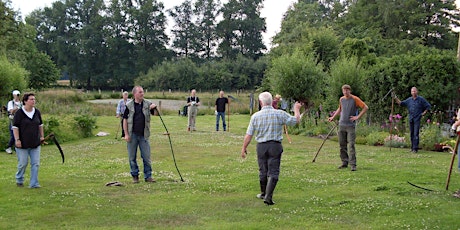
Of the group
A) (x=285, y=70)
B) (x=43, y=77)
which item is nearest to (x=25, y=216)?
(x=285, y=70)

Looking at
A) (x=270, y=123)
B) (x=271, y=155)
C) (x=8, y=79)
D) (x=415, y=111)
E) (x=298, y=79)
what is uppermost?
(x=298, y=79)

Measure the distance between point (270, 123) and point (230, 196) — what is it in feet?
5.42

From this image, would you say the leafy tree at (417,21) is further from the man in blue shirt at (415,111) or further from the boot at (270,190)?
the boot at (270,190)

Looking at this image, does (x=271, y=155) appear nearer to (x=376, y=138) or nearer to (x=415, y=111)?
(x=415, y=111)

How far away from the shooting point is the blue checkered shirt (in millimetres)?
7566

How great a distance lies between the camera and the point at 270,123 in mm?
7574

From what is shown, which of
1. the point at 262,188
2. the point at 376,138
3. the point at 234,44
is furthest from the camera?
the point at 234,44

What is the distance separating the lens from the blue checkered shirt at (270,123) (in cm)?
757

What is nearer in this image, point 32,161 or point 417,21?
point 32,161

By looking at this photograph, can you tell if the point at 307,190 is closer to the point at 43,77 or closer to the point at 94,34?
the point at 43,77

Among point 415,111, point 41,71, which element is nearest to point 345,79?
point 415,111

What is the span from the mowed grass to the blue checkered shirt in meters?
1.13

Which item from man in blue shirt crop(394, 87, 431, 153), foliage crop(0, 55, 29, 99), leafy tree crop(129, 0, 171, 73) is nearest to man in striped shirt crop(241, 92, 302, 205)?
man in blue shirt crop(394, 87, 431, 153)

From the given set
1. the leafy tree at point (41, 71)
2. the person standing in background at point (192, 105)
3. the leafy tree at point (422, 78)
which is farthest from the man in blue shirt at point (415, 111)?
the leafy tree at point (41, 71)
